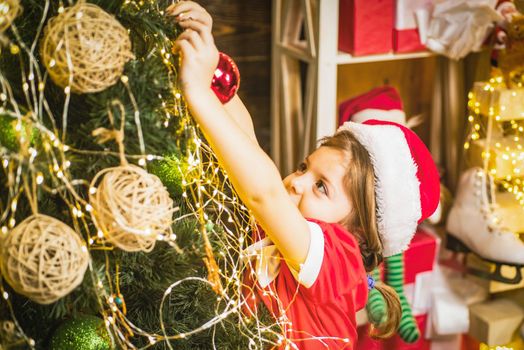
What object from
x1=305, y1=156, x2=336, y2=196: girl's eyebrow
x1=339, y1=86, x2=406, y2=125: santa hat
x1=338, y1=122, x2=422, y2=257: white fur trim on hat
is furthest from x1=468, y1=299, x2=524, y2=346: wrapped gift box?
x1=305, y1=156, x2=336, y2=196: girl's eyebrow

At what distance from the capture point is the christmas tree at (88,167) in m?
0.69

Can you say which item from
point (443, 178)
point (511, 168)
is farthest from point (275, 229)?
point (443, 178)

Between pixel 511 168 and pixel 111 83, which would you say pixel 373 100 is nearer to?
pixel 511 168

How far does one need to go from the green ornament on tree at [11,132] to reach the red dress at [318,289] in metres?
0.39

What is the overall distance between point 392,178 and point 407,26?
0.68 meters

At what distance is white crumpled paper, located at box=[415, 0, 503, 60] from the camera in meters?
1.63

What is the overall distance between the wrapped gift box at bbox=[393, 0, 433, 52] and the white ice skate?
0.37m

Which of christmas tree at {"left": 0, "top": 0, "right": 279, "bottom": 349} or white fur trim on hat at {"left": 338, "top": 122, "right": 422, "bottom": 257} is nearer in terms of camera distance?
christmas tree at {"left": 0, "top": 0, "right": 279, "bottom": 349}

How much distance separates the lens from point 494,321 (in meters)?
1.81

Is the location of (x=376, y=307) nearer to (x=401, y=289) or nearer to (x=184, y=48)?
(x=401, y=289)

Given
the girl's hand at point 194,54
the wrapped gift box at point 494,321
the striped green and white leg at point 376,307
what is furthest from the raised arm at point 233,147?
the wrapped gift box at point 494,321

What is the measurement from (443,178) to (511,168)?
35 cm

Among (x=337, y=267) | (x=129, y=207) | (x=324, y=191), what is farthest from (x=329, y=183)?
(x=129, y=207)

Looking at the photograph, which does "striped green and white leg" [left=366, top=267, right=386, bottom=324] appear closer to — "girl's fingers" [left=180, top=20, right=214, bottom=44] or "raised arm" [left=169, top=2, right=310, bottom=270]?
"raised arm" [left=169, top=2, right=310, bottom=270]
